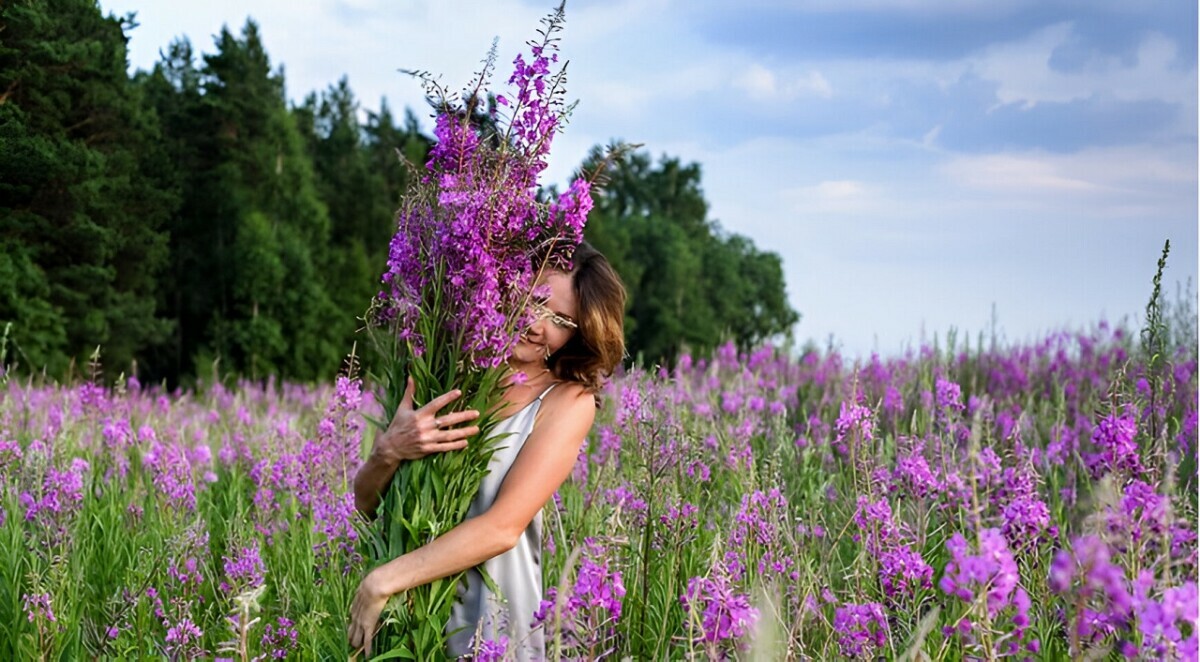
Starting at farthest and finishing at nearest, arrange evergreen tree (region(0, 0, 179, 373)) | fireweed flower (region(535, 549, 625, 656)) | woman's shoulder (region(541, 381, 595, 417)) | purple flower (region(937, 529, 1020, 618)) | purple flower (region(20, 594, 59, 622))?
evergreen tree (region(0, 0, 179, 373)) → purple flower (region(20, 594, 59, 622)) → woman's shoulder (region(541, 381, 595, 417)) → fireweed flower (region(535, 549, 625, 656)) → purple flower (region(937, 529, 1020, 618))

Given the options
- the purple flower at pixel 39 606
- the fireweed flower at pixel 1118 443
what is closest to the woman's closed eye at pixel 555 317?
the fireweed flower at pixel 1118 443

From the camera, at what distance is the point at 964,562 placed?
1689 millimetres

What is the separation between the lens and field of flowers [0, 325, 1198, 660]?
2.13m

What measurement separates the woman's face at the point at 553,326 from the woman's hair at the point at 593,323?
0.02 meters

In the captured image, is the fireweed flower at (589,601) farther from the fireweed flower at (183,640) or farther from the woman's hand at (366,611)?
the fireweed flower at (183,640)

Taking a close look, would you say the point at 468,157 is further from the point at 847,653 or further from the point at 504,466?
the point at 847,653

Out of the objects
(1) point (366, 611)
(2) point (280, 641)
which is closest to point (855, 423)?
(1) point (366, 611)

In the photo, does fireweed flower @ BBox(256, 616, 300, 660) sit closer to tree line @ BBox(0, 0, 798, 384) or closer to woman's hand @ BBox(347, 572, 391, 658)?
woman's hand @ BBox(347, 572, 391, 658)

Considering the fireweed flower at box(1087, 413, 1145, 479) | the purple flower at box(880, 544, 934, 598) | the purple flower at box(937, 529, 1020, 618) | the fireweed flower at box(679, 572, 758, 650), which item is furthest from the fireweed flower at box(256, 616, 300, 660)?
the fireweed flower at box(1087, 413, 1145, 479)

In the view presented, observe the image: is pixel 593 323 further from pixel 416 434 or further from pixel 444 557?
pixel 444 557

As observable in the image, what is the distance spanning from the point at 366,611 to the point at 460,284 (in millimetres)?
912

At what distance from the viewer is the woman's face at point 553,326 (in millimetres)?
3020

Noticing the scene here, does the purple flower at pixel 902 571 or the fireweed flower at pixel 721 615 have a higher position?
the fireweed flower at pixel 721 615

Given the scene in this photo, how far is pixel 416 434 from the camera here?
8.48ft
